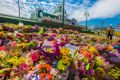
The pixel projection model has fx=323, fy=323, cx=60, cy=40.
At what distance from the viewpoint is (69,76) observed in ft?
14.7

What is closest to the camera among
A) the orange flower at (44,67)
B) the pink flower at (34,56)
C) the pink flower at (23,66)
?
the orange flower at (44,67)

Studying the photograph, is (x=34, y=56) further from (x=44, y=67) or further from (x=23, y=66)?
(x=44, y=67)

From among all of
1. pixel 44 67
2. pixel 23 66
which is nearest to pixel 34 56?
pixel 23 66

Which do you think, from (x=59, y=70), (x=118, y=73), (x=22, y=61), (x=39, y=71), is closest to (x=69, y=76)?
(x=59, y=70)

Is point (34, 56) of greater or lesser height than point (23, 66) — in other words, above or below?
above

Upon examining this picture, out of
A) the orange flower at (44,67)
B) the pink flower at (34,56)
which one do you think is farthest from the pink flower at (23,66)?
the orange flower at (44,67)

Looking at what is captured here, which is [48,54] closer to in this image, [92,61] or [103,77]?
[92,61]

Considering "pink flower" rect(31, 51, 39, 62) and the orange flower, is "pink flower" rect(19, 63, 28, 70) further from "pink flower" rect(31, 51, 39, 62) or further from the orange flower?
the orange flower

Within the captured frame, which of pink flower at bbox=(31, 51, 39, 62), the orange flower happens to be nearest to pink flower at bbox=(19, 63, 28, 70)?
pink flower at bbox=(31, 51, 39, 62)

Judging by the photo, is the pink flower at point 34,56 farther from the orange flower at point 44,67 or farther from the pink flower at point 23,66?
the orange flower at point 44,67

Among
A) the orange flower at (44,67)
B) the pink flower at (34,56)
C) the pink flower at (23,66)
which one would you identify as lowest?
the pink flower at (23,66)

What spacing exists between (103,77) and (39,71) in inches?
66.2

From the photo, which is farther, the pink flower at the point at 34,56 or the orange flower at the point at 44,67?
the pink flower at the point at 34,56

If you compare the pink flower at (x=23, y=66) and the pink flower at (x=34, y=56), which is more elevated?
the pink flower at (x=34, y=56)
